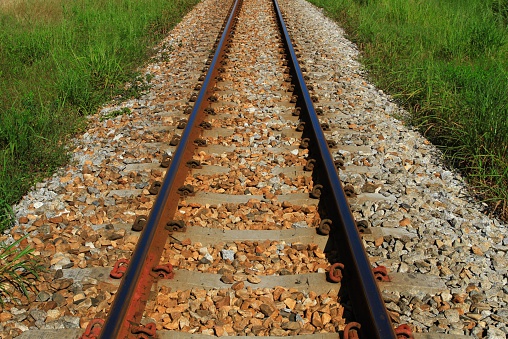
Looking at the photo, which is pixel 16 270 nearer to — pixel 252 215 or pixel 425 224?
pixel 252 215

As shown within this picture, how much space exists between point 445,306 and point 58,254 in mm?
2520

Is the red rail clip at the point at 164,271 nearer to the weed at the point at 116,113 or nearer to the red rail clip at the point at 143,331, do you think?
the red rail clip at the point at 143,331

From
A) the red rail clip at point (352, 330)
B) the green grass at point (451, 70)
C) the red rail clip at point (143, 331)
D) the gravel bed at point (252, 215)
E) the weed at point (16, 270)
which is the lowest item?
the weed at point (16, 270)

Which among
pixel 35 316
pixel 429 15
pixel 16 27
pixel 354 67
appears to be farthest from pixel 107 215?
pixel 429 15

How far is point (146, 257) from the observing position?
2.95m

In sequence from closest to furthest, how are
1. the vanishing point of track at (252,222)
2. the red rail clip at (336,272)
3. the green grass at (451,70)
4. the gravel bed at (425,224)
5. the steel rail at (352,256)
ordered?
the steel rail at (352,256) < the vanishing point of track at (252,222) < the gravel bed at (425,224) < the red rail clip at (336,272) < the green grass at (451,70)

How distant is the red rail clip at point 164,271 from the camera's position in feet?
9.81

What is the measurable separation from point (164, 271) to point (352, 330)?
3.94 feet

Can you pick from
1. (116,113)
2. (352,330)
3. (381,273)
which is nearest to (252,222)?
(381,273)

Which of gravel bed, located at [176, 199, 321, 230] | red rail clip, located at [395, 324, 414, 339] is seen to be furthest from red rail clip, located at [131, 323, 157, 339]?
red rail clip, located at [395, 324, 414, 339]

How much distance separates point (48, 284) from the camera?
3.03 m

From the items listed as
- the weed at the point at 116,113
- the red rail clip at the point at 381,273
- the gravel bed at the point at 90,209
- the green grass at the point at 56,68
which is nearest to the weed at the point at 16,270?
the gravel bed at the point at 90,209

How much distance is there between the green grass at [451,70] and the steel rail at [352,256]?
1.30m

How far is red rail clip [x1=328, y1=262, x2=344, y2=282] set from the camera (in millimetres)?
2945
